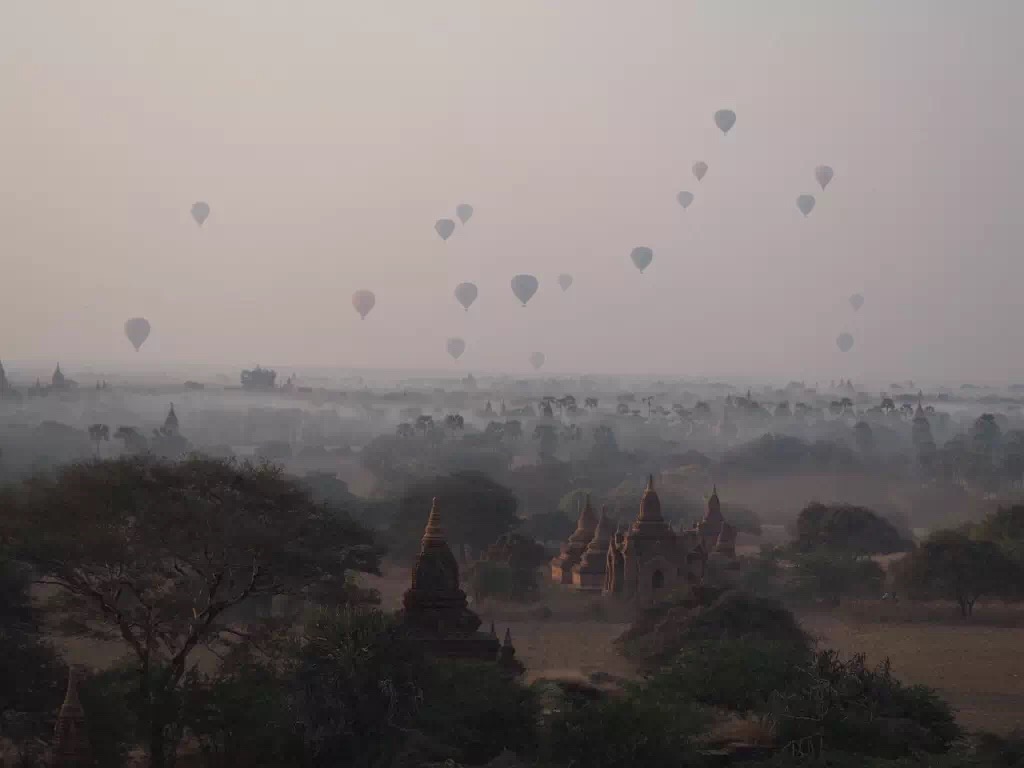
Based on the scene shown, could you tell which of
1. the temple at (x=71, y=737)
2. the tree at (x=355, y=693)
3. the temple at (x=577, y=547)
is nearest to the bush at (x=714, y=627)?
the tree at (x=355, y=693)

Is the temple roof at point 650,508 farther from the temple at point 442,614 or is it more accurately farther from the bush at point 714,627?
the temple at point 442,614

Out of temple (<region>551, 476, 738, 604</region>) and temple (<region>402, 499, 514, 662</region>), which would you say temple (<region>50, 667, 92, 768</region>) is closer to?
temple (<region>402, 499, 514, 662</region>)

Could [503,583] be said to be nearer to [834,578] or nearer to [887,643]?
[834,578]

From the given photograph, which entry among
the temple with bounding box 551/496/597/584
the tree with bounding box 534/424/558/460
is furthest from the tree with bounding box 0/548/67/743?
the tree with bounding box 534/424/558/460

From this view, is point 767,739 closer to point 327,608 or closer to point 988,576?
point 327,608

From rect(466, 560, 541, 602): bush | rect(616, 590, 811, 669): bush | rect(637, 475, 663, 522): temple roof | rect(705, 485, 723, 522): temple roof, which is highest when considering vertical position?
rect(637, 475, 663, 522): temple roof

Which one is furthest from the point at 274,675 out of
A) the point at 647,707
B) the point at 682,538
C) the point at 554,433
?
the point at 554,433
